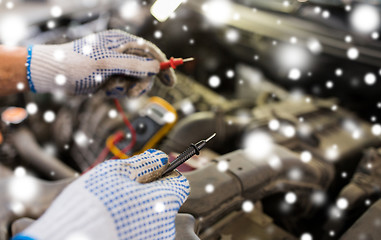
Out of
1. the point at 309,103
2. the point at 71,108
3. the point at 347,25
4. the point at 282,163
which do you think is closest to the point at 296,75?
the point at 309,103

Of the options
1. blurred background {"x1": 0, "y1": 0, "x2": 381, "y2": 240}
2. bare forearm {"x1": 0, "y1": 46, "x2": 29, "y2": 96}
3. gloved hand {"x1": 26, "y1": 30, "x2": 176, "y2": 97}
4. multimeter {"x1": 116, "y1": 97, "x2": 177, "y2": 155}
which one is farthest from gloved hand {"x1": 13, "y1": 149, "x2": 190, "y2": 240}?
multimeter {"x1": 116, "y1": 97, "x2": 177, "y2": 155}

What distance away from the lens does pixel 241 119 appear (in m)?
1.37

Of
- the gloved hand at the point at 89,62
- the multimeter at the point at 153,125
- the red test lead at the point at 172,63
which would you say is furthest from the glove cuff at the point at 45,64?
the multimeter at the point at 153,125

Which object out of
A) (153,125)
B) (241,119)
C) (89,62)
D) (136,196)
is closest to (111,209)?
(136,196)

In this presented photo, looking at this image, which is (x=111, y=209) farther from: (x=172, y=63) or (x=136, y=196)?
(x=172, y=63)

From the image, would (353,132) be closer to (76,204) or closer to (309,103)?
(309,103)

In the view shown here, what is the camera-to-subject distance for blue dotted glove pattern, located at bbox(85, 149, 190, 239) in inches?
19.4

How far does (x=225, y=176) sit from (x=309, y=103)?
0.86 metres

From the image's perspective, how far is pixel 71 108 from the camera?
1.45m

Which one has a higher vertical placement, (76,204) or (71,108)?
(76,204)

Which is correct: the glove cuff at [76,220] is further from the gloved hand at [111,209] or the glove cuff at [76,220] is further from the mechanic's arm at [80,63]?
the mechanic's arm at [80,63]

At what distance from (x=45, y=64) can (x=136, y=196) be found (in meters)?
0.55

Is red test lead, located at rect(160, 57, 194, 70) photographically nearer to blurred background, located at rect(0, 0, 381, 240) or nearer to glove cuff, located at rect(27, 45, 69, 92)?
blurred background, located at rect(0, 0, 381, 240)

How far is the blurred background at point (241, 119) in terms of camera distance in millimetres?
859
